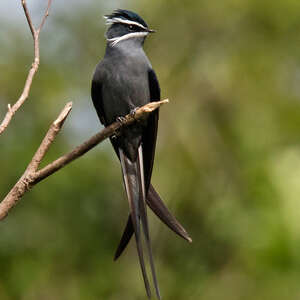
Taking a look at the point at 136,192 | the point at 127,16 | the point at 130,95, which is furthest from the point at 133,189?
the point at 127,16

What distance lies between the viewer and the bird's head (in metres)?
4.38

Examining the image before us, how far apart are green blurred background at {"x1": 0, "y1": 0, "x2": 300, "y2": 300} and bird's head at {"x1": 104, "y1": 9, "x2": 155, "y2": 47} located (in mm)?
1593

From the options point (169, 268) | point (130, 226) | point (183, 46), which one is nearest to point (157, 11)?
point (183, 46)

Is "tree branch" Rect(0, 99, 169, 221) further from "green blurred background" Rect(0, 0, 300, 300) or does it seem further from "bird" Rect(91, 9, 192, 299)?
"green blurred background" Rect(0, 0, 300, 300)

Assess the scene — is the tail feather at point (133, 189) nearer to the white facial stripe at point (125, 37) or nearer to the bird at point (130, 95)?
the bird at point (130, 95)

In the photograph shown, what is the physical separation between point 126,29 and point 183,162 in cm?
269

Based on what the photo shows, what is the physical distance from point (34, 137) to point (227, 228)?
1.80 metres

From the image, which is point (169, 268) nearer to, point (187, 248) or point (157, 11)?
point (187, 248)

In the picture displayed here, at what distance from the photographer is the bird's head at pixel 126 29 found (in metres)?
4.38

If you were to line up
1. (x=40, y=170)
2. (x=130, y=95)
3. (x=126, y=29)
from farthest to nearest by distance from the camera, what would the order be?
(x=126, y=29), (x=130, y=95), (x=40, y=170)

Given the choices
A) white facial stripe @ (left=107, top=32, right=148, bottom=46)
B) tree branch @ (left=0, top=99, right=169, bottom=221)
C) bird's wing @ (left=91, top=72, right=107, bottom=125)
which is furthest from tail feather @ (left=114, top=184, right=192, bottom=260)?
white facial stripe @ (left=107, top=32, right=148, bottom=46)

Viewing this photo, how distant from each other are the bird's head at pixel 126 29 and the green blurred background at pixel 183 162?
1.59m

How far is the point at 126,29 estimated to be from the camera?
445 cm

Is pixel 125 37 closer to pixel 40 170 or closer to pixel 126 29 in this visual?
pixel 126 29
